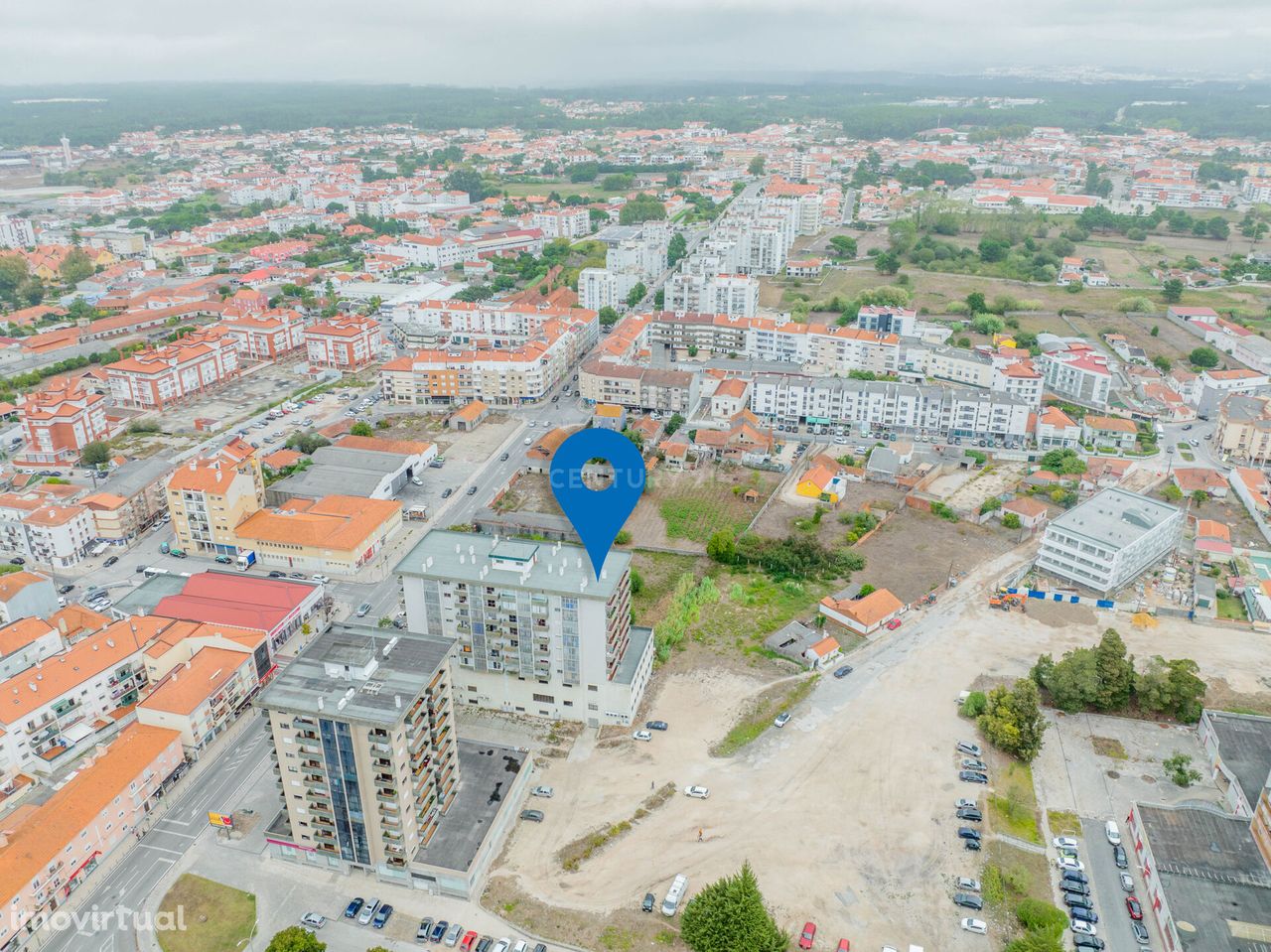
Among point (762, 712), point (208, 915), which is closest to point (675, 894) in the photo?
point (762, 712)

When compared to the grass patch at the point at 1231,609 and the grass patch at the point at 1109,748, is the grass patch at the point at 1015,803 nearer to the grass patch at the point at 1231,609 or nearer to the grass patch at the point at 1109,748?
the grass patch at the point at 1109,748

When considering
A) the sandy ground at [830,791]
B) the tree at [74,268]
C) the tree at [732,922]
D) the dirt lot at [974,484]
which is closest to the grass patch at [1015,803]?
the sandy ground at [830,791]

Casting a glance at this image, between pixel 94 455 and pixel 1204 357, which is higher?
pixel 1204 357

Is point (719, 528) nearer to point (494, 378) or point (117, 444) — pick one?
point (494, 378)

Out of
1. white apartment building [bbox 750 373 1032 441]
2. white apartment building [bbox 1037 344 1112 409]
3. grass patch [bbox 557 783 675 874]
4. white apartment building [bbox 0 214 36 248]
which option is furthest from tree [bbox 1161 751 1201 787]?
white apartment building [bbox 0 214 36 248]

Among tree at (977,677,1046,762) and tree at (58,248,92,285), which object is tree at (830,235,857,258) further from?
tree at (58,248,92,285)

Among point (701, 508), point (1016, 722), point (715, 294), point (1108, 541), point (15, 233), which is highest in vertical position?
point (15, 233)

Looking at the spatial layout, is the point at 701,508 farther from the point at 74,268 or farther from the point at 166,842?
the point at 74,268
